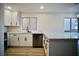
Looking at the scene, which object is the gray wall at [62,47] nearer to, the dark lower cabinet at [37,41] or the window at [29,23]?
the dark lower cabinet at [37,41]

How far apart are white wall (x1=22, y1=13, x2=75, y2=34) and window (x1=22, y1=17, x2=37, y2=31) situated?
15 cm

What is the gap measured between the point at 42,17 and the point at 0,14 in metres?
3.62

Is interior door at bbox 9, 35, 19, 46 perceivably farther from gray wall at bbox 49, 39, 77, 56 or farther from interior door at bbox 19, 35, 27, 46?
gray wall at bbox 49, 39, 77, 56

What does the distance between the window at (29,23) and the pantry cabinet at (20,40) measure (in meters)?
0.60

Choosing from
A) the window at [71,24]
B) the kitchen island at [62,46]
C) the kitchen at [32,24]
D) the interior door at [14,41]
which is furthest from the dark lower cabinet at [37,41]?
the kitchen island at [62,46]

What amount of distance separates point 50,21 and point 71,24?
102cm

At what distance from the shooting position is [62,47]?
331cm

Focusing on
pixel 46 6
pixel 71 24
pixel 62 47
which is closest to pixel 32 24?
pixel 46 6

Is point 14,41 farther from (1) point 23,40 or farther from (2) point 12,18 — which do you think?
(2) point 12,18

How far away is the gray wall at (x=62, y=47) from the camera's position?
3258mm

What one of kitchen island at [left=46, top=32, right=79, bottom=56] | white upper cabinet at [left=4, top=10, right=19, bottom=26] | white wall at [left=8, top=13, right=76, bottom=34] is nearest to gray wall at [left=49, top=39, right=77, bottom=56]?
kitchen island at [left=46, top=32, right=79, bottom=56]

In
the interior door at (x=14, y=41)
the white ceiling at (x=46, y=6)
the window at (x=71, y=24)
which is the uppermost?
the white ceiling at (x=46, y=6)

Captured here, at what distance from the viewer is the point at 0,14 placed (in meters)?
3.25

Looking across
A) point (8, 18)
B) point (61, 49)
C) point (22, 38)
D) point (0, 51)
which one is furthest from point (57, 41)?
point (8, 18)
